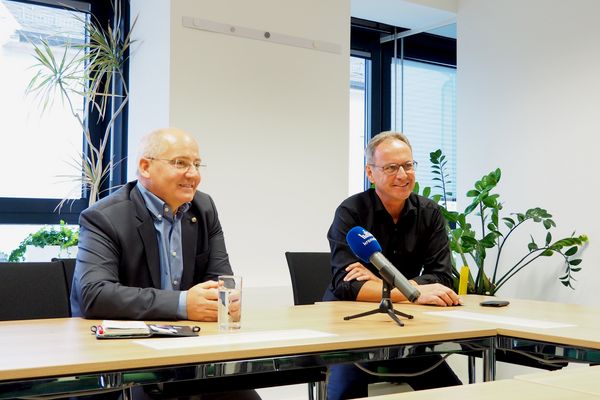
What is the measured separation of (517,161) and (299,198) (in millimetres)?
1449

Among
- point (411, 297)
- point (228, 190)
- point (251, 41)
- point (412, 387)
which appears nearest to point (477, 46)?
point (251, 41)

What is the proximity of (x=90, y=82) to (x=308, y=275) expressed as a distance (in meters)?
2.00

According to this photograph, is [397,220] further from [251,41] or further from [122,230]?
[251,41]

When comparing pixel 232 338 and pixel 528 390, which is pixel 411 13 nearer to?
pixel 232 338

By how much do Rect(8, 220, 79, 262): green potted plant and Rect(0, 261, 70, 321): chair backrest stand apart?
152cm

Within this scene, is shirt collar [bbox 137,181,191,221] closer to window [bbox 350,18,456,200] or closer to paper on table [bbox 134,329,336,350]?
paper on table [bbox 134,329,336,350]

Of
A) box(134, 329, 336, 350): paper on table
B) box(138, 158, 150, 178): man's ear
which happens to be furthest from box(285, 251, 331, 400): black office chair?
box(134, 329, 336, 350): paper on table

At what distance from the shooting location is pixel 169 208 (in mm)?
2533

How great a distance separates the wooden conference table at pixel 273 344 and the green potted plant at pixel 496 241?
1758mm

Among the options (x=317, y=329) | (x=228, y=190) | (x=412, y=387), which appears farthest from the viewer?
(x=228, y=190)

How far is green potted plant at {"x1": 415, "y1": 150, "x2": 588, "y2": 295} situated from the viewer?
171 inches

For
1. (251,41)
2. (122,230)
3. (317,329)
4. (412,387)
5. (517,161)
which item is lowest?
(412,387)

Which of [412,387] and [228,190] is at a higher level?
[228,190]

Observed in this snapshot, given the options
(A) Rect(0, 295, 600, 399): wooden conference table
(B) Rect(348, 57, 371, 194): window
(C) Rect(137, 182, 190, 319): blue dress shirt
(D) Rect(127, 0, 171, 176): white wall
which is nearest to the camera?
(A) Rect(0, 295, 600, 399): wooden conference table
